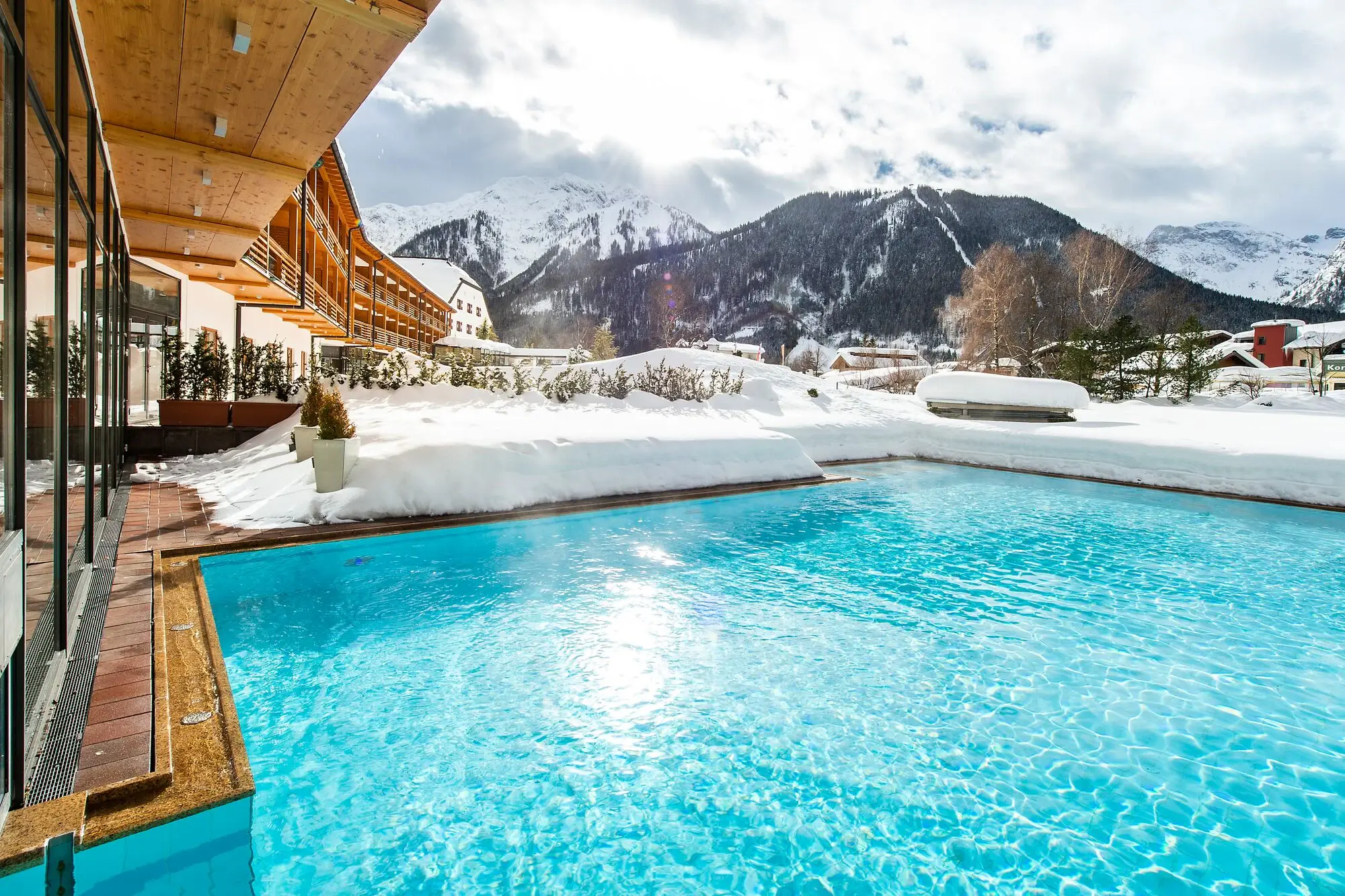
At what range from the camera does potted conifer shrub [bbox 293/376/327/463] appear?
7.62 meters

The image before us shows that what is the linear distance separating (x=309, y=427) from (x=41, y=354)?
5973 mm

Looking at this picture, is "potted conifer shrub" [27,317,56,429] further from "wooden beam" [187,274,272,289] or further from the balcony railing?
"wooden beam" [187,274,272,289]

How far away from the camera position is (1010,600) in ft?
17.8

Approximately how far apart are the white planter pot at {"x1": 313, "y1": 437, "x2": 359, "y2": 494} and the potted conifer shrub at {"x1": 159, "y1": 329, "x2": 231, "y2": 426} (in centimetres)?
457

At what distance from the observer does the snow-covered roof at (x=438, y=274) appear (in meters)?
48.2

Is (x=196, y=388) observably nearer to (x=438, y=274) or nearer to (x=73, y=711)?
(x=73, y=711)

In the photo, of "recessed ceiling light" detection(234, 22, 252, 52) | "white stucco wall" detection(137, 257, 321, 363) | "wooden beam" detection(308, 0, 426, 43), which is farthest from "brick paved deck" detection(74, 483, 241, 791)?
"white stucco wall" detection(137, 257, 321, 363)

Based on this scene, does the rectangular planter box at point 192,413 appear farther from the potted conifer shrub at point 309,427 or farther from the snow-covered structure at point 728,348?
the snow-covered structure at point 728,348

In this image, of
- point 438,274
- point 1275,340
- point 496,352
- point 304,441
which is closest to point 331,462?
point 304,441

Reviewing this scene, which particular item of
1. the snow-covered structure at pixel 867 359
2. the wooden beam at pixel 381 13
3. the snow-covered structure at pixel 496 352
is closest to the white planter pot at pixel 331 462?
the wooden beam at pixel 381 13

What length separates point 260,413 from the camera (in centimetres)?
1040

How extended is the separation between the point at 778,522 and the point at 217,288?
1470cm

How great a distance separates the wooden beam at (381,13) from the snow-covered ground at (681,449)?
184 inches

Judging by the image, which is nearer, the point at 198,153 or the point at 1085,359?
the point at 198,153
